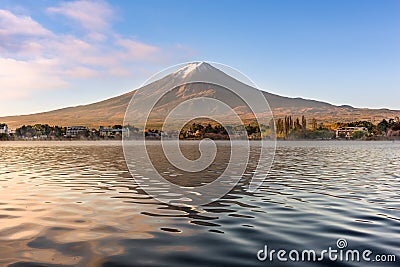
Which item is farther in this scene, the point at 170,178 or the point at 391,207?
the point at 170,178

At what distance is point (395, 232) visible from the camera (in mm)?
13000

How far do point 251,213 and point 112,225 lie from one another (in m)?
5.70

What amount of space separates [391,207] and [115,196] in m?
13.6

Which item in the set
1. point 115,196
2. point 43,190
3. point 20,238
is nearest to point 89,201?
point 115,196

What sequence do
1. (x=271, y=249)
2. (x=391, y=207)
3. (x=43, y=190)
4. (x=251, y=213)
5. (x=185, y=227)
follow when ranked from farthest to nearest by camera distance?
(x=43, y=190) < (x=391, y=207) < (x=251, y=213) < (x=185, y=227) < (x=271, y=249)

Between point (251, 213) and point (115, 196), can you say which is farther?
point (115, 196)

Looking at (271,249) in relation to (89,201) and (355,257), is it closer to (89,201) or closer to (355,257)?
(355,257)

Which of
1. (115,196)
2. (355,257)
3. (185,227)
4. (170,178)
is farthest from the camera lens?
(170,178)

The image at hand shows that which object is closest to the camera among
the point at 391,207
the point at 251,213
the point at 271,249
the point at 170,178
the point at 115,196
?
the point at 271,249

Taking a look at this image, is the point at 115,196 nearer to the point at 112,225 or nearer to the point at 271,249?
the point at 112,225

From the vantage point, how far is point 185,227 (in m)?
14.0

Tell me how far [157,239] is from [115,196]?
30.8 feet

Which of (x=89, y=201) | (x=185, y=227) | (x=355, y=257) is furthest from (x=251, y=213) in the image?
(x=89, y=201)

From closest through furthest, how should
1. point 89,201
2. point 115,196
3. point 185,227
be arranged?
point 185,227
point 89,201
point 115,196
